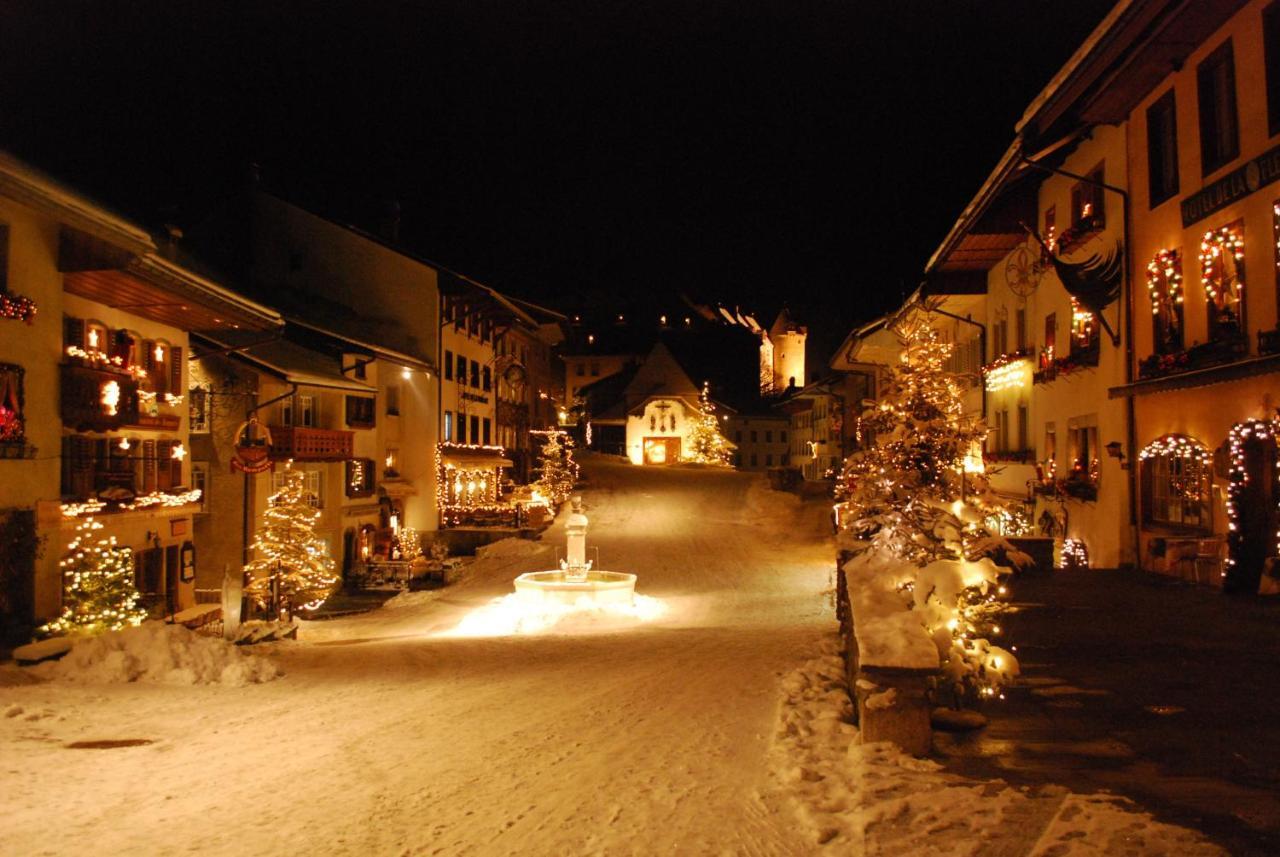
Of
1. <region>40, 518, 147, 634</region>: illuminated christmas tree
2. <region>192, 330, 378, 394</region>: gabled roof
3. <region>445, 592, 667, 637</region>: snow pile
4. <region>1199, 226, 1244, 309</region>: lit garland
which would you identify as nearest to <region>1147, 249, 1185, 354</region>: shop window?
<region>1199, 226, 1244, 309</region>: lit garland

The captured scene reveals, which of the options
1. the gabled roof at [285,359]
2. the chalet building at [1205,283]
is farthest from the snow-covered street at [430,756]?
the gabled roof at [285,359]

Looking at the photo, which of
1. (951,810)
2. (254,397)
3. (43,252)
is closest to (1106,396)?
(951,810)

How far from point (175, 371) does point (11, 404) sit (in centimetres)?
799

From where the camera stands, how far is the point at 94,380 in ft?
58.7

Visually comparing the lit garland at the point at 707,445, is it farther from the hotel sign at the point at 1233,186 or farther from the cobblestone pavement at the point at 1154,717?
the cobblestone pavement at the point at 1154,717

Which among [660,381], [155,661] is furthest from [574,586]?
[660,381]

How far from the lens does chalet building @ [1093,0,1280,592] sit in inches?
530

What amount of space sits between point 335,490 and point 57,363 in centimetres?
1783

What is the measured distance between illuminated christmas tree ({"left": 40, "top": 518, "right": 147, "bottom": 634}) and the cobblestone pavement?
1364 centimetres

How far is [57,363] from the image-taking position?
17.2 metres

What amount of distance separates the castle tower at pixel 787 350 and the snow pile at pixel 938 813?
96524 mm

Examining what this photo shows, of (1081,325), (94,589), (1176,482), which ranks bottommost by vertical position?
(94,589)

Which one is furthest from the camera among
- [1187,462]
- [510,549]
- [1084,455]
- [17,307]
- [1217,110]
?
[510,549]

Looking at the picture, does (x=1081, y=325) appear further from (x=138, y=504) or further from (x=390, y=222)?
(x=390, y=222)
